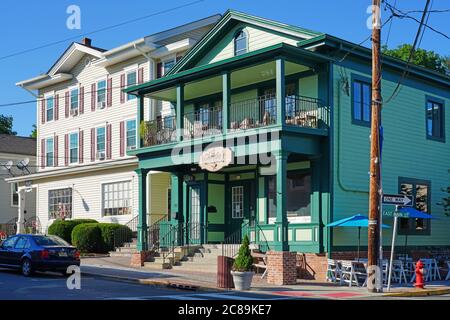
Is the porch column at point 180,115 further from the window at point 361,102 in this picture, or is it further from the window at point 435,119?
the window at point 435,119

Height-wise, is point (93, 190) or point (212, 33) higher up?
point (212, 33)

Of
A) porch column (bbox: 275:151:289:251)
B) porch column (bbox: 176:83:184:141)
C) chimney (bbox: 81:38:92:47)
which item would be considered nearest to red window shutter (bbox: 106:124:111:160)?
chimney (bbox: 81:38:92:47)

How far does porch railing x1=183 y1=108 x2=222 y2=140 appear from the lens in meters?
24.6

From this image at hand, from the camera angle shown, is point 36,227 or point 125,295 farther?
point 36,227

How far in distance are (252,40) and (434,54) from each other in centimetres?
3124

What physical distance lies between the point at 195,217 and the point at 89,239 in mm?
6245

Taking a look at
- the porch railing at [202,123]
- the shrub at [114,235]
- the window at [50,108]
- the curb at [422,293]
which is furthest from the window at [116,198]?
the curb at [422,293]

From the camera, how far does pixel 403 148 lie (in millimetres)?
24969

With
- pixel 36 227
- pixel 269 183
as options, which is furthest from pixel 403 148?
pixel 36 227

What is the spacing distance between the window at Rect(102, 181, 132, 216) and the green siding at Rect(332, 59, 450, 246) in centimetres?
1375

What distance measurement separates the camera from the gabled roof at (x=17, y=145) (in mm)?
48766

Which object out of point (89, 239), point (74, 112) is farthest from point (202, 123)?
point (74, 112)

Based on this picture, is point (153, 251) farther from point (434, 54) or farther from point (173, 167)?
point (434, 54)
